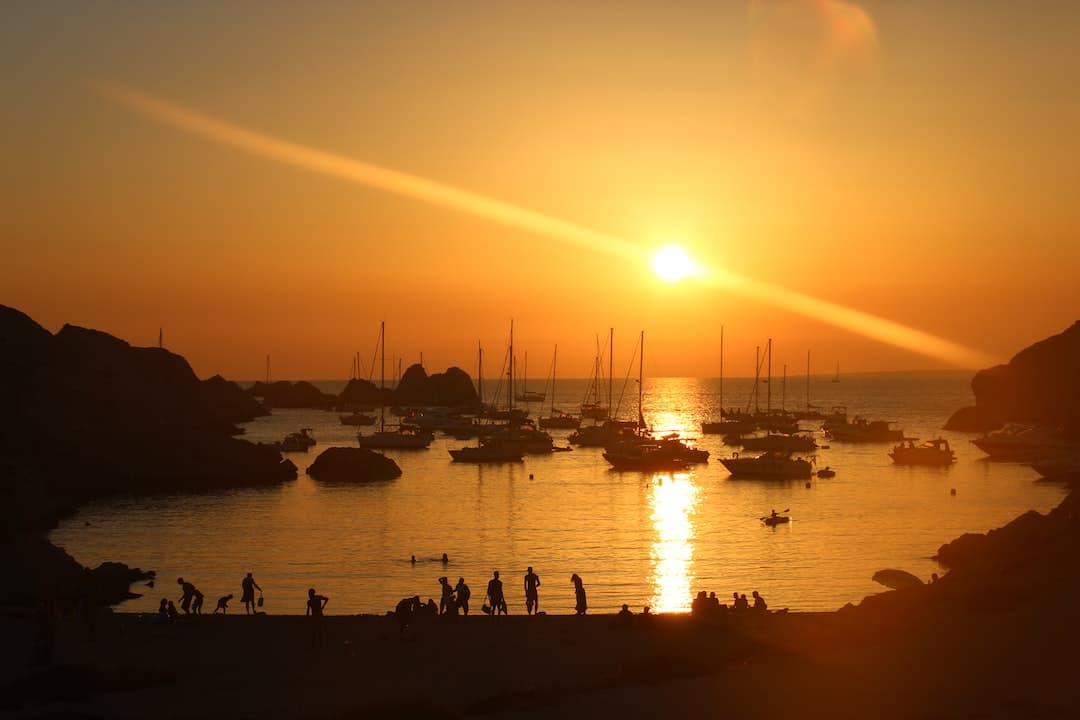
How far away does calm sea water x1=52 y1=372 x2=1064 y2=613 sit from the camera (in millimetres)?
46688

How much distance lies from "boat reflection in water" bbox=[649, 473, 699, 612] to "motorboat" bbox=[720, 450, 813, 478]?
4501mm

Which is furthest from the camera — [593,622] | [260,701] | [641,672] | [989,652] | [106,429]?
[106,429]

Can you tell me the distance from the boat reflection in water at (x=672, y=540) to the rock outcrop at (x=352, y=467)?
80.6 feet

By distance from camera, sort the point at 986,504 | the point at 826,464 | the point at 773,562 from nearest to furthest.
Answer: the point at 773,562 → the point at 986,504 → the point at 826,464

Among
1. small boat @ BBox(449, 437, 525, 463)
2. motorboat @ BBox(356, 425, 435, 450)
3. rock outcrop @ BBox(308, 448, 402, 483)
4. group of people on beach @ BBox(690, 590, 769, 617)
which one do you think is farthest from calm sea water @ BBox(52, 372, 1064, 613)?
motorboat @ BBox(356, 425, 435, 450)

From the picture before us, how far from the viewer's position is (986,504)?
3155 inches

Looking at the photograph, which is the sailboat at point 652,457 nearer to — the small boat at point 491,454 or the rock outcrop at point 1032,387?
the small boat at point 491,454

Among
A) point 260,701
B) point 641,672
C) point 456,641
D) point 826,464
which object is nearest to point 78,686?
point 260,701

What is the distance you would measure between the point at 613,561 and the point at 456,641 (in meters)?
27.3

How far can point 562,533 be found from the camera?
212ft

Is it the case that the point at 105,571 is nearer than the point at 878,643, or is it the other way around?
the point at 878,643

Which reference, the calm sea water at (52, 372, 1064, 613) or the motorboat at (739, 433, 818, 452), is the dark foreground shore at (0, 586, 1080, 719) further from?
the motorboat at (739, 433, 818, 452)

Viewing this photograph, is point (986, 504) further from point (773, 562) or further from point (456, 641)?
point (456, 641)

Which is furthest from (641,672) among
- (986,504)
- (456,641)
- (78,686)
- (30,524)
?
(986,504)
